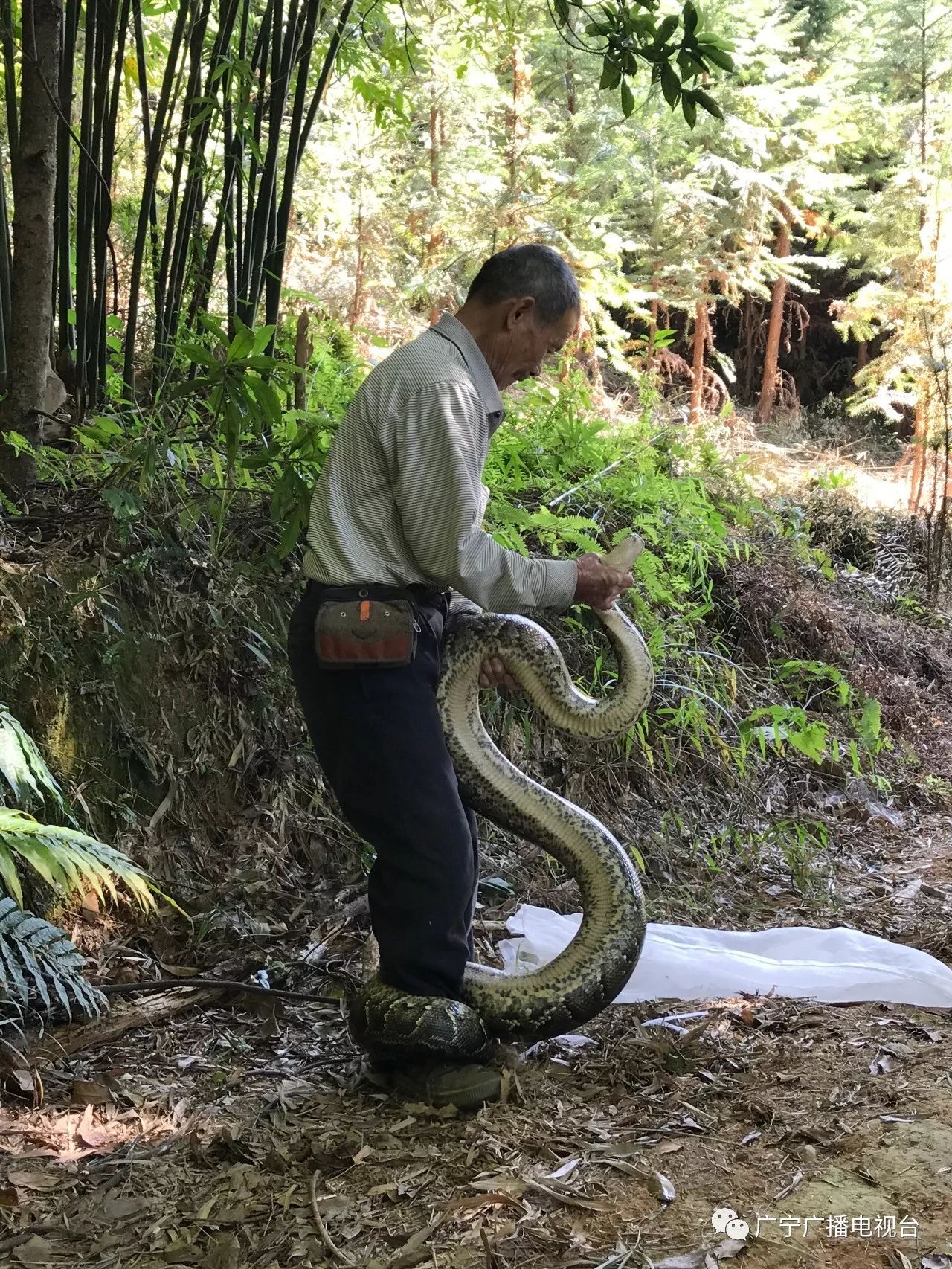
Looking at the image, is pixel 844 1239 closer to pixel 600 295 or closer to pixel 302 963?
pixel 302 963

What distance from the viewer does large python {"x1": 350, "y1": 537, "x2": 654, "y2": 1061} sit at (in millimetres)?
2441

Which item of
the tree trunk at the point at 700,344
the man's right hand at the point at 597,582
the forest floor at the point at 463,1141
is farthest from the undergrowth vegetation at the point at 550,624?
the tree trunk at the point at 700,344

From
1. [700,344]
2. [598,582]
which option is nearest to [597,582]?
[598,582]

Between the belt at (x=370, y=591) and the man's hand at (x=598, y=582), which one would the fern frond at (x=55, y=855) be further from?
the man's hand at (x=598, y=582)

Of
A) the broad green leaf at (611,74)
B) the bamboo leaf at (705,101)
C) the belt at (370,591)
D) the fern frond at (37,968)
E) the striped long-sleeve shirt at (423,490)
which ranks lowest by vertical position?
the fern frond at (37,968)

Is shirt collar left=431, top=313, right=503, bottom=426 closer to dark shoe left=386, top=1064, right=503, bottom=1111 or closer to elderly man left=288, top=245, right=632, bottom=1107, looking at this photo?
elderly man left=288, top=245, right=632, bottom=1107

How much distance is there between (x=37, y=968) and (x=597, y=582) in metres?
1.60

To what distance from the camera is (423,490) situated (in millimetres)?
2197

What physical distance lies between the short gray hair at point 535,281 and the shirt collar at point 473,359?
0.30 feet

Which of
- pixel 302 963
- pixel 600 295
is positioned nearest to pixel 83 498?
pixel 302 963

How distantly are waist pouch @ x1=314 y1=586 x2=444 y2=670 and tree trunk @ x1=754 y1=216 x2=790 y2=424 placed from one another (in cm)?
1318

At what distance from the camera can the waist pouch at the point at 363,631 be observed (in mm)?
2223

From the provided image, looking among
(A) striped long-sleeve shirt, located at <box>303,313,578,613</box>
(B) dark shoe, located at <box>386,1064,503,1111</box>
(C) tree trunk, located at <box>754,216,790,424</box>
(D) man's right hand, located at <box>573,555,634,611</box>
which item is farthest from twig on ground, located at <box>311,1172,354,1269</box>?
(C) tree trunk, located at <box>754,216,790,424</box>

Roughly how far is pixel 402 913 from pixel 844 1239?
1.04 metres
